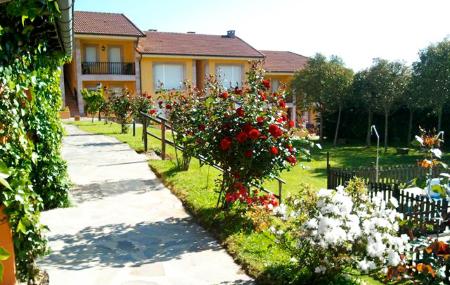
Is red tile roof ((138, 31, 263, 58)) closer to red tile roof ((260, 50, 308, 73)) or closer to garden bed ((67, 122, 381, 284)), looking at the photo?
red tile roof ((260, 50, 308, 73))

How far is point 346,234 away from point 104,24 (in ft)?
96.8

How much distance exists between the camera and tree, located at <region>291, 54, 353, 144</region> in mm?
24984

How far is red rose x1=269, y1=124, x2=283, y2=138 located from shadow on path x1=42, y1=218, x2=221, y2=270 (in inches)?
65.6

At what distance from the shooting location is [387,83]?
2292cm

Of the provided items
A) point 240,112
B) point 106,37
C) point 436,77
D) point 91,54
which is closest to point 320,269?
point 240,112

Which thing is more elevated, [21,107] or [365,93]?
[365,93]

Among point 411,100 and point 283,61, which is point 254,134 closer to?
point 411,100

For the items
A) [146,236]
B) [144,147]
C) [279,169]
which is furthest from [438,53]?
[146,236]

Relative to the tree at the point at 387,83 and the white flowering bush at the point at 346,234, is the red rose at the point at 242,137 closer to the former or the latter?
the white flowering bush at the point at 346,234

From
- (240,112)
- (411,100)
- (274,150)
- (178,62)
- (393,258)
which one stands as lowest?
(393,258)

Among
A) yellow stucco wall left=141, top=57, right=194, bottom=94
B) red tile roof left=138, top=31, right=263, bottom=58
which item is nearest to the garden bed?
yellow stucco wall left=141, top=57, right=194, bottom=94

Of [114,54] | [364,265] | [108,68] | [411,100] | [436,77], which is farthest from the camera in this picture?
[114,54]

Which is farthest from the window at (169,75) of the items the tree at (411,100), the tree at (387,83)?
the tree at (411,100)

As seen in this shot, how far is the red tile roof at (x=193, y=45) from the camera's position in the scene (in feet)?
103
